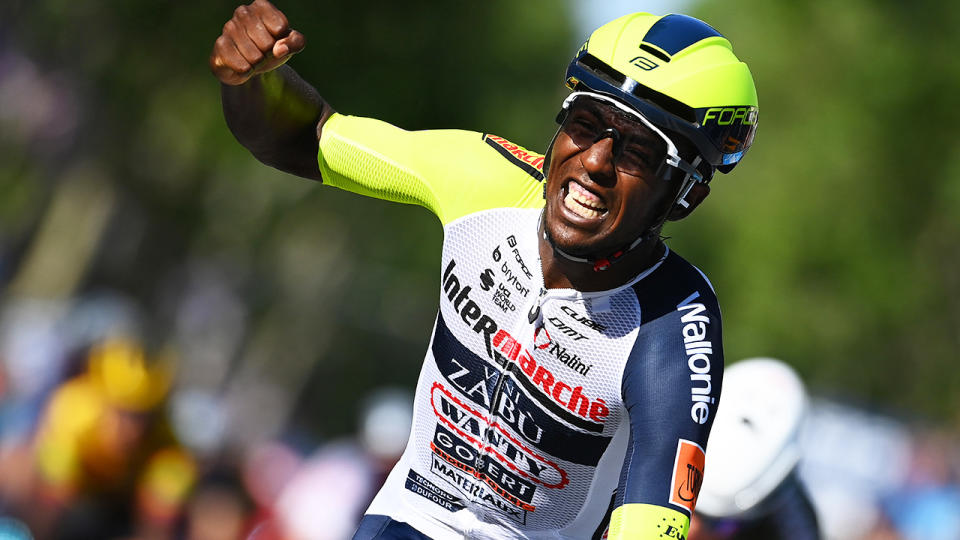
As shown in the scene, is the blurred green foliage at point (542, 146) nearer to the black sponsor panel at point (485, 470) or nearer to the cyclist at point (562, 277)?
the cyclist at point (562, 277)

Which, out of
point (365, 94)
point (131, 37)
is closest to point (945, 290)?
point (365, 94)

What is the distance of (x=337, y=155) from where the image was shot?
13.3 feet

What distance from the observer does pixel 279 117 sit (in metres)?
4.03

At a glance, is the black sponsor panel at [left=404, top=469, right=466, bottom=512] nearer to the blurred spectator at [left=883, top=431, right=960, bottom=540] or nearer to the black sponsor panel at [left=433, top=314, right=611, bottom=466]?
the black sponsor panel at [left=433, top=314, right=611, bottom=466]

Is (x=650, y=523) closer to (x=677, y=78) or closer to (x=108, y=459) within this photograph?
(x=677, y=78)

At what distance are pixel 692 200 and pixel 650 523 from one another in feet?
3.26

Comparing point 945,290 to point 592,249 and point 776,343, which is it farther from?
point 592,249

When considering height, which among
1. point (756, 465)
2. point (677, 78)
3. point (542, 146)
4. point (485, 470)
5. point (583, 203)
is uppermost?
point (677, 78)

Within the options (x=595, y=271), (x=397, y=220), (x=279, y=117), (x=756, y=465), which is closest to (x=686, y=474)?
(x=595, y=271)

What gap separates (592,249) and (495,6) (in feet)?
72.0

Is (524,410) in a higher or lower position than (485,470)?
higher

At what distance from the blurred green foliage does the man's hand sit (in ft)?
56.9

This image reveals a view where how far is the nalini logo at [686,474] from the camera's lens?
3.31m

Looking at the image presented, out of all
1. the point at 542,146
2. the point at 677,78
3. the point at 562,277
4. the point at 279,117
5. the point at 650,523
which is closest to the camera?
the point at 650,523
